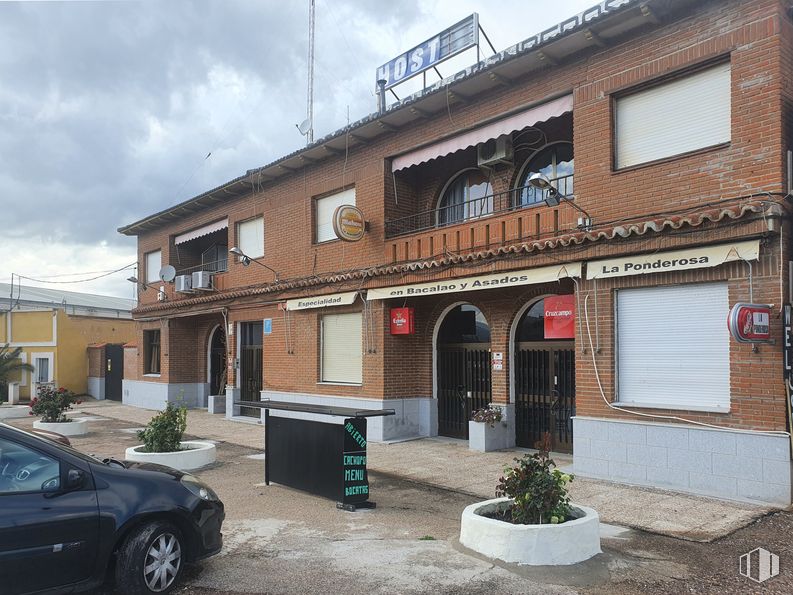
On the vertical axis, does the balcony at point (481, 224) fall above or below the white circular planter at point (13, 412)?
above

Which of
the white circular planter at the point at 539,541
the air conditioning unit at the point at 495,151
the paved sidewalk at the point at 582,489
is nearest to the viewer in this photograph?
the white circular planter at the point at 539,541

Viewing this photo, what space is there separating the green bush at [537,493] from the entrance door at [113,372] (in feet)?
82.1

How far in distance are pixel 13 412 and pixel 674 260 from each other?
68.4 feet

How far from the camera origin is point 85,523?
4676mm

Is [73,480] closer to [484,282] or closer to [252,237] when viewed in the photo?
[484,282]

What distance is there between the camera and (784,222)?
7938 mm

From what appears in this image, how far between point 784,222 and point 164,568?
776 centimetres

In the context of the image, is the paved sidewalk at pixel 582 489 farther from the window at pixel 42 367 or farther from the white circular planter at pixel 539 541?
the window at pixel 42 367

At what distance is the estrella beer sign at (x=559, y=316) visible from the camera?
10.7 metres

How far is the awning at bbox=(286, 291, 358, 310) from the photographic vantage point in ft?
46.7

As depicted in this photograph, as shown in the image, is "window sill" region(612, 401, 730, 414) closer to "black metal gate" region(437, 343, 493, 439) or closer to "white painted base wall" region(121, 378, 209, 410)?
"black metal gate" region(437, 343, 493, 439)

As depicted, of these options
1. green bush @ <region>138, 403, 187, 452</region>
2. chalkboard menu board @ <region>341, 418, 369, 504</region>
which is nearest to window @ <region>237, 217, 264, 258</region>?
green bush @ <region>138, 403, 187, 452</region>

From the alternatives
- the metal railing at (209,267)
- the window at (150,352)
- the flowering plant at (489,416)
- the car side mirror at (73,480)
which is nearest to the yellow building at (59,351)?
the window at (150,352)

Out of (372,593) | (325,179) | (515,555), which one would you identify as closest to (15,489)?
(372,593)
